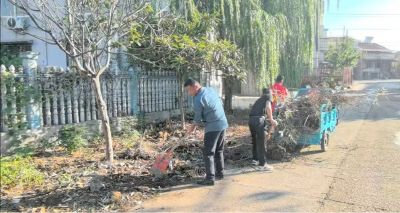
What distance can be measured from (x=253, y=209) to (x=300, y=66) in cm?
970

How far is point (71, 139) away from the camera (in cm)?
610

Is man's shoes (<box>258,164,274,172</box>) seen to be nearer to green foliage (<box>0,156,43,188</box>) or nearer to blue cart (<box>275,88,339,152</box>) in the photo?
blue cart (<box>275,88,339,152</box>)

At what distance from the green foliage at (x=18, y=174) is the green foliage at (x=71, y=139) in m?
1.20

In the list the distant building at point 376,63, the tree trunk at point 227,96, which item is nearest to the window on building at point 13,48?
the tree trunk at point 227,96

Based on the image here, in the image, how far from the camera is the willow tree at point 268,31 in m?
9.95

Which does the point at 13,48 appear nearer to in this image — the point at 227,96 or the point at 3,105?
the point at 3,105

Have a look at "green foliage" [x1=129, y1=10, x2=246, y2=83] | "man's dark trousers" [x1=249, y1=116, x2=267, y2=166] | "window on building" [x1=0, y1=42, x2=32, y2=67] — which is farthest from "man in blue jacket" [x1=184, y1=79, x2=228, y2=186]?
"window on building" [x1=0, y1=42, x2=32, y2=67]

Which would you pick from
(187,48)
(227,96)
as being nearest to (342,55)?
(227,96)

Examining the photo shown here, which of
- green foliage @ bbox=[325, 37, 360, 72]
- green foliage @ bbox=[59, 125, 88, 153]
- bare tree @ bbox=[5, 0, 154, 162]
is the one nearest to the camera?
bare tree @ bbox=[5, 0, 154, 162]

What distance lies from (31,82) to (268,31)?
7.35m

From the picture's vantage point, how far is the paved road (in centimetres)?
400

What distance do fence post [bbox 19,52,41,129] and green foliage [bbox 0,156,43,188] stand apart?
1.37 meters

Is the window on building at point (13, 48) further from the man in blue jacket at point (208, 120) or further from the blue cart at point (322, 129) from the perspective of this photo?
the blue cart at point (322, 129)

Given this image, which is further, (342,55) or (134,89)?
(342,55)
